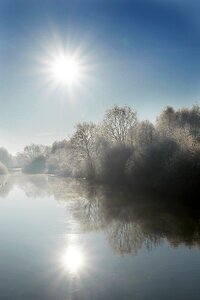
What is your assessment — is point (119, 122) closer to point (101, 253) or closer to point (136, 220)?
point (136, 220)

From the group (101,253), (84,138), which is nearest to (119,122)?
(84,138)

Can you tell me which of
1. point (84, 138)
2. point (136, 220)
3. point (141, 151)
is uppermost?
point (84, 138)

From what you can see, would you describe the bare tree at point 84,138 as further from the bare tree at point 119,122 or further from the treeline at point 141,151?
the bare tree at point 119,122

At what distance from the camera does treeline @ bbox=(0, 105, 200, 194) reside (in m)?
37.9

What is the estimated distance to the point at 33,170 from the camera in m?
140

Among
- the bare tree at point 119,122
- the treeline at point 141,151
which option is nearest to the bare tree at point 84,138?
the treeline at point 141,151

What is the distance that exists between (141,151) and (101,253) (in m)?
27.5

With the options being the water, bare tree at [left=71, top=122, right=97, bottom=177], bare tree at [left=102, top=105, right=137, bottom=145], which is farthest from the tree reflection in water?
bare tree at [left=71, top=122, right=97, bottom=177]

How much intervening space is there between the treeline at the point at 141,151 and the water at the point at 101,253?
20.7 feet

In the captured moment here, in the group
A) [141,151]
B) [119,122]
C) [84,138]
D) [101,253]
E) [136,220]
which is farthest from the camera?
[84,138]

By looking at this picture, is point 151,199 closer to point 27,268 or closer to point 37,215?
point 37,215

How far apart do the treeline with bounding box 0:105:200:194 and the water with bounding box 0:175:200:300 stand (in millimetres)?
6299

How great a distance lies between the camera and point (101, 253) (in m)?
18.3

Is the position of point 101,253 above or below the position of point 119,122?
below
